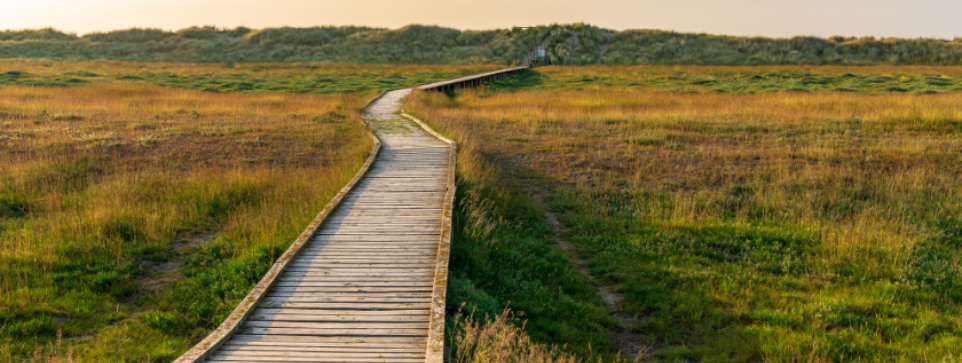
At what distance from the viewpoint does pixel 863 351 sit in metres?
5.48

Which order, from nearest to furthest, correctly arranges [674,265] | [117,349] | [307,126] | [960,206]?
1. [117,349]
2. [674,265]
3. [960,206]
4. [307,126]

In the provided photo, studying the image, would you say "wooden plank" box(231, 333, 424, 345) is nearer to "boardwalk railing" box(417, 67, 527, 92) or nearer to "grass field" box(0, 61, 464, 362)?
"grass field" box(0, 61, 464, 362)

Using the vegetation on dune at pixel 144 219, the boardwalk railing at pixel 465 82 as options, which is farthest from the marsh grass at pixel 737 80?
the vegetation on dune at pixel 144 219

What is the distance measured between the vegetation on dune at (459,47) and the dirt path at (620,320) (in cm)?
Result: 4606

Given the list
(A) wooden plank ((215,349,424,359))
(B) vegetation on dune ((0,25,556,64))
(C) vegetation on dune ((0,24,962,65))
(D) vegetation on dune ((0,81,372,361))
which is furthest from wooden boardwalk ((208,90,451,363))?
(B) vegetation on dune ((0,25,556,64))

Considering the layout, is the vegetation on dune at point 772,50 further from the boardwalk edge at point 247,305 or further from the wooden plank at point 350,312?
the wooden plank at point 350,312

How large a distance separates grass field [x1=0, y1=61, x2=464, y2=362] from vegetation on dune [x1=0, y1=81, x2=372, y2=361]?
0.07 feet

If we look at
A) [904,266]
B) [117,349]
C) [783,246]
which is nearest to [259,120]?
[117,349]

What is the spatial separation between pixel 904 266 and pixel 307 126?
598 inches

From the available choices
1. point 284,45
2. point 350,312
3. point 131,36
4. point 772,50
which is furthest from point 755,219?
point 131,36

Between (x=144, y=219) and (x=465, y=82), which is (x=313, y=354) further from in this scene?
(x=465, y=82)

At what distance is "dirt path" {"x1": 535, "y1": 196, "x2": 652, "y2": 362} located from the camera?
5.83 meters

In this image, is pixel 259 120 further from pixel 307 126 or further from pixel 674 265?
pixel 674 265

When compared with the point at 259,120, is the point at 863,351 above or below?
below
